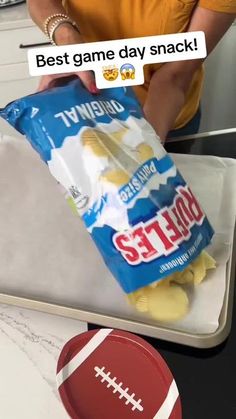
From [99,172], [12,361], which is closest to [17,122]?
[99,172]

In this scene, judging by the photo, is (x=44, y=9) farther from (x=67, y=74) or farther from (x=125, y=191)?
(x=125, y=191)

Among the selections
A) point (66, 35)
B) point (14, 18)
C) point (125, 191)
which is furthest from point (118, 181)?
point (14, 18)

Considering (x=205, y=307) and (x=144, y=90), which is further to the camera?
(x=144, y=90)

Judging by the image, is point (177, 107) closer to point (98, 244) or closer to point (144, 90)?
point (144, 90)

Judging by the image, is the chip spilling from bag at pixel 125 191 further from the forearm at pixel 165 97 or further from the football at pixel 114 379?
the forearm at pixel 165 97

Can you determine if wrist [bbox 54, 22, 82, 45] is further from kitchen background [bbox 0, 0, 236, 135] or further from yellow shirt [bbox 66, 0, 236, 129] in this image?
kitchen background [bbox 0, 0, 236, 135]

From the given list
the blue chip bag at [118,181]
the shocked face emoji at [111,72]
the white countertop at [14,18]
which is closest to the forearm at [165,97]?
the blue chip bag at [118,181]
